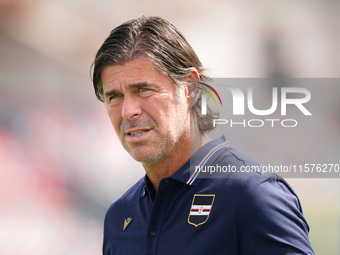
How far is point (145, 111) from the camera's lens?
124 centimetres

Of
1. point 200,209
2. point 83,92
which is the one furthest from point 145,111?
point 83,92

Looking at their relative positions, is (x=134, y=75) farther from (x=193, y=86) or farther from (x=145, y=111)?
(x=193, y=86)

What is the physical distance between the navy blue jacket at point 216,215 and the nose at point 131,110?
0.23m

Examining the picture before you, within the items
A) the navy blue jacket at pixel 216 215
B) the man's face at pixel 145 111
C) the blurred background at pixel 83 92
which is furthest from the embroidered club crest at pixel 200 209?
the blurred background at pixel 83 92

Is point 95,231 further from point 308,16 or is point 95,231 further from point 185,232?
point 308,16

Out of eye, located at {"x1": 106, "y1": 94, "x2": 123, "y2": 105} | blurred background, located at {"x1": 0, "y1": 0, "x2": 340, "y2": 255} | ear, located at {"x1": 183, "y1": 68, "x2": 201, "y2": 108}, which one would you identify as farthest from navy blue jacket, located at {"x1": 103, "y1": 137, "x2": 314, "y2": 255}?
blurred background, located at {"x1": 0, "y1": 0, "x2": 340, "y2": 255}

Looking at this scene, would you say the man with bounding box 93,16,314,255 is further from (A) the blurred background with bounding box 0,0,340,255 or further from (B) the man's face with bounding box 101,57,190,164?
(A) the blurred background with bounding box 0,0,340,255

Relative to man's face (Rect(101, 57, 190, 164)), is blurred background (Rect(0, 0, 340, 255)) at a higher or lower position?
higher

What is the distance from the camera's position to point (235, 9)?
4.76 meters

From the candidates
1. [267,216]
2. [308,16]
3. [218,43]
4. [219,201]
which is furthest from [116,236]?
[308,16]

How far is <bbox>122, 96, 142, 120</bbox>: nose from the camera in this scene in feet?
4.00

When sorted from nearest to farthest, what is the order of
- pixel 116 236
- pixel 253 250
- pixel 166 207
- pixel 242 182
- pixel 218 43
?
pixel 253 250
pixel 242 182
pixel 166 207
pixel 116 236
pixel 218 43

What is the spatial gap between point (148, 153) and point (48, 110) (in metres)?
3.34

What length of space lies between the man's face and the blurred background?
2681 millimetres
